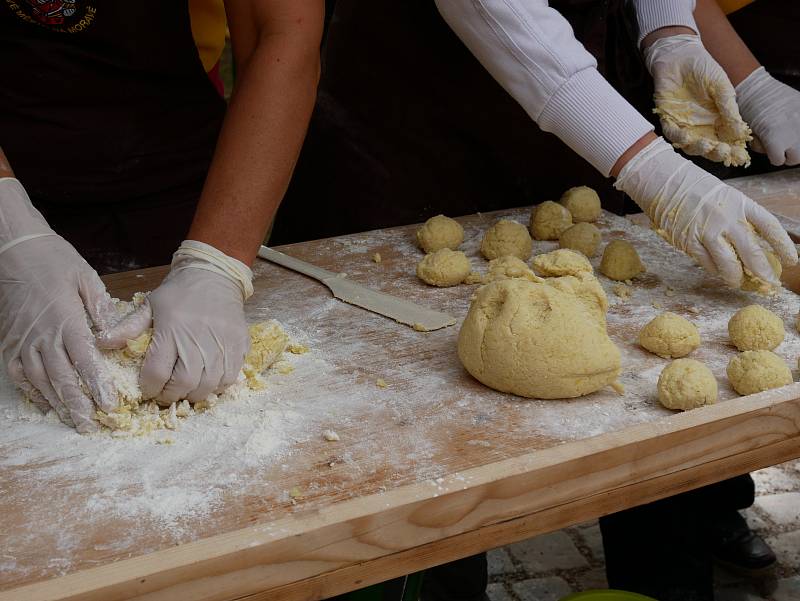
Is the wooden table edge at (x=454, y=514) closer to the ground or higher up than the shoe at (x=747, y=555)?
higher up

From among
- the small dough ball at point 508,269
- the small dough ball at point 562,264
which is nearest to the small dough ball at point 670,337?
the small dough ball at point 562,264

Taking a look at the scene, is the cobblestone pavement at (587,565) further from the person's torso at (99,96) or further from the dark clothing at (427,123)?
the person's torso at (99,96)

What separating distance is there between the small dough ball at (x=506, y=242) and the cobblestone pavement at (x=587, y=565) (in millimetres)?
1130

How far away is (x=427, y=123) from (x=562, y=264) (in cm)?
100

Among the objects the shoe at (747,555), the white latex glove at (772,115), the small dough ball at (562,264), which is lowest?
the shoe at (747,555)

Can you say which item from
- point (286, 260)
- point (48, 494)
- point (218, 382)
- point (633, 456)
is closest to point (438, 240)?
point (286, 260)

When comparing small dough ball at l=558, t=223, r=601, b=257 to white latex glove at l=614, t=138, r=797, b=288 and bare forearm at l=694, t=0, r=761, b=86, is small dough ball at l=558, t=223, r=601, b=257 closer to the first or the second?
white latex glove at l=614, t=138, r=797, b=288

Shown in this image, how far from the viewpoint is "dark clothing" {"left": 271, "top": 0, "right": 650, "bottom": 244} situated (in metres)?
2.73

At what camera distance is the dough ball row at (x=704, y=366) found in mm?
1616

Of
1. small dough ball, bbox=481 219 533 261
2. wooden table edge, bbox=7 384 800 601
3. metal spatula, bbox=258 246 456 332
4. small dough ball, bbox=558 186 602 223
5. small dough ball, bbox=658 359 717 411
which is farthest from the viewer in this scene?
small dough ball, bbox=558 186 602 223

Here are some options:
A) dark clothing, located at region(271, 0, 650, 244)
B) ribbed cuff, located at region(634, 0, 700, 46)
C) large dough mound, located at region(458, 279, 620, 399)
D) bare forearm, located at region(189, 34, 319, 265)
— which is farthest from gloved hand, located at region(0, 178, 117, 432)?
ribbed cuff, located at region(634, 0, 700, 46)

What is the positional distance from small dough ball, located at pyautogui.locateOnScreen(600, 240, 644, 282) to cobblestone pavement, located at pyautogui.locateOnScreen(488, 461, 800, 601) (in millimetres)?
1155

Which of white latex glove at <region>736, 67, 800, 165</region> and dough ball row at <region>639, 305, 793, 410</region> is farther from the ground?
white latex glove at <region>736, 67, 800, 165</region>

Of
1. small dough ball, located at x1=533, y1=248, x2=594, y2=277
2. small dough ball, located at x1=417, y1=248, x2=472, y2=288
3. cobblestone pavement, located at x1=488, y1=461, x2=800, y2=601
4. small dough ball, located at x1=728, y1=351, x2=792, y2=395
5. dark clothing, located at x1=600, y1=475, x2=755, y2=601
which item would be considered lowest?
cobblestone pavement, located at x1=488, y1=461, x2=800, y2=601
